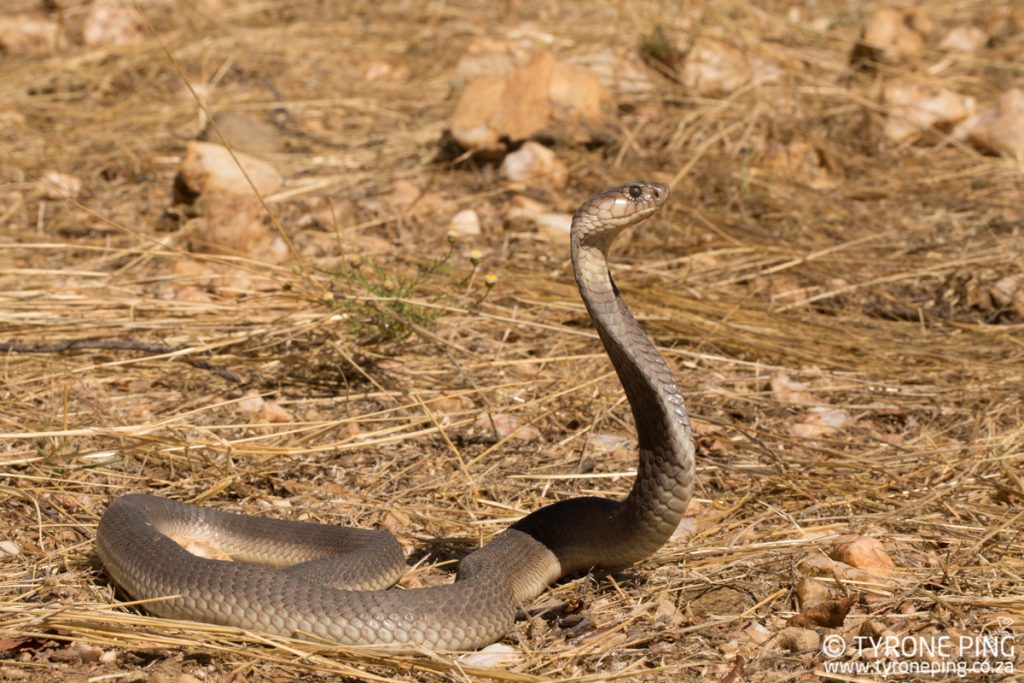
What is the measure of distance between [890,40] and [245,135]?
499 cm

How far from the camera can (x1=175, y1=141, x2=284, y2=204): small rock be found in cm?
677

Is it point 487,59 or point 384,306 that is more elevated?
point 384,306

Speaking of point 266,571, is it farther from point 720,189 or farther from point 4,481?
point 720,189

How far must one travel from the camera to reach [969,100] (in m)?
8.11

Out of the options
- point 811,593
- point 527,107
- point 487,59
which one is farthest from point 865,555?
point 487,59

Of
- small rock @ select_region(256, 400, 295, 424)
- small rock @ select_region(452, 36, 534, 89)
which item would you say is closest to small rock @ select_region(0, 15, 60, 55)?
small rock @ select_region(452, 36, 534, 89)

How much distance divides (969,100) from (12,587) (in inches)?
278

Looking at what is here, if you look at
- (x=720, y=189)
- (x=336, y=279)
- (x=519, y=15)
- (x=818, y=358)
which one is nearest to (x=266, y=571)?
(x=336, y=279)

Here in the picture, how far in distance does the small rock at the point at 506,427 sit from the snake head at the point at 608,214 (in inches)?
59.9

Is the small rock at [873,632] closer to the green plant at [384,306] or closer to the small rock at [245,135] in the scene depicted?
the green plant at [384,306]

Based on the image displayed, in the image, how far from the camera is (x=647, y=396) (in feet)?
10.5

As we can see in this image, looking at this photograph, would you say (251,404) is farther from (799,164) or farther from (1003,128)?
(1003,128)

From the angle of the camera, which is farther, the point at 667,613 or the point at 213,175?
the point at 213,175

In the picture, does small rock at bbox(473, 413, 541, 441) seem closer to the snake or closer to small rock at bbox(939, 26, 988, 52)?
the snake
